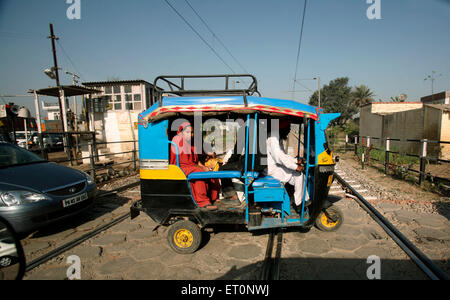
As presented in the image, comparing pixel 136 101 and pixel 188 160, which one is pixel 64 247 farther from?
pixel 136 101

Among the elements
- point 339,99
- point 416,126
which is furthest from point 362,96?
point 416,126

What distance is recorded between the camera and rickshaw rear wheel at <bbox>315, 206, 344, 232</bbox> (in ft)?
14.5

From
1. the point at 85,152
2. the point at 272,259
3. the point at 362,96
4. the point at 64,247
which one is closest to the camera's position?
the point at 272,259

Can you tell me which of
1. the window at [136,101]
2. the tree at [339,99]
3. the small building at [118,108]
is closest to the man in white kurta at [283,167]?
the small building at [118,108]

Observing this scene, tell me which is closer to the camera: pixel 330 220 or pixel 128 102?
pixel 330 220

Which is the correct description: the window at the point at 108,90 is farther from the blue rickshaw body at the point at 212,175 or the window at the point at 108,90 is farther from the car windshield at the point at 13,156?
the blue rickshaw body at the point at 212,175

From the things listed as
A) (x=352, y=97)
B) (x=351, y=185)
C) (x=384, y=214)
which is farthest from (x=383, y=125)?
(x=352, y=97)

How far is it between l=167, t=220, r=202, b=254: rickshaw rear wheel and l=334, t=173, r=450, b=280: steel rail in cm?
310

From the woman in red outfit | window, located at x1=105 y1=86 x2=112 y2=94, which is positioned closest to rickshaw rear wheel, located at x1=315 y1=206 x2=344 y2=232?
the woman in red outfit

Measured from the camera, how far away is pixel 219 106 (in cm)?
355

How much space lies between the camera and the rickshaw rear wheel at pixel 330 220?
4.41 metres

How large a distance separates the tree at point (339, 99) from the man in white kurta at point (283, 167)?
6364 centimetres

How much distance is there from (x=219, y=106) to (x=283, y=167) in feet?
5.57

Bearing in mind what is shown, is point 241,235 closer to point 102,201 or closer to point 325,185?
point 325,185
